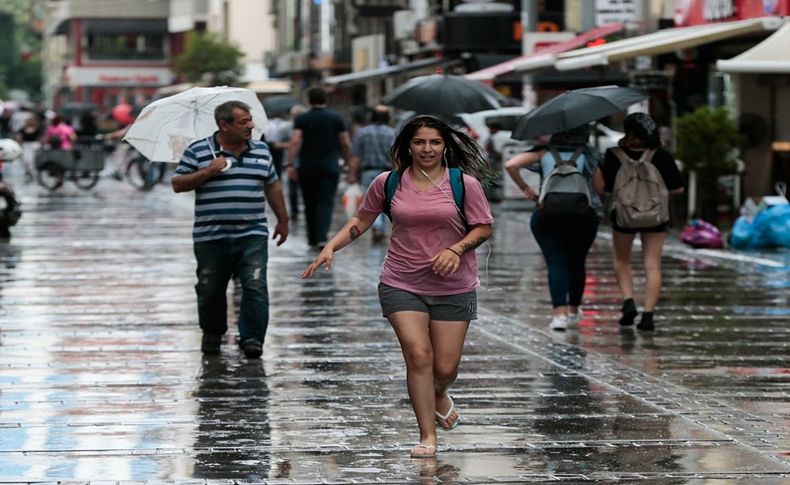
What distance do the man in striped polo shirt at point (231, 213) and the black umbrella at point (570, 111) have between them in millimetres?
1943

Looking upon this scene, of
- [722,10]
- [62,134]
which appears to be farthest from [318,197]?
[62,134]

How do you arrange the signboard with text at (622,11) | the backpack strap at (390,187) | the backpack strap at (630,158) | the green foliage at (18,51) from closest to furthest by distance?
the backpack strap at (390,187)
the backpack strap at (630,158)
the signboard with text at (622,11)
the green foliage at (18,51)

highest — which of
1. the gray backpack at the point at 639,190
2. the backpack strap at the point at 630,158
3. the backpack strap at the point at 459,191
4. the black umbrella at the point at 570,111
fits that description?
the black umbrella at the point at 570,111

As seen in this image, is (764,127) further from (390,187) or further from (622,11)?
(390,187)

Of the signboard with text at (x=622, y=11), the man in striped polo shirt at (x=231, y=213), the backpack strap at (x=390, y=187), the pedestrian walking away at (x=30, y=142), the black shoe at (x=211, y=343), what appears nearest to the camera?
the backpack strap at (x=390, y=187)

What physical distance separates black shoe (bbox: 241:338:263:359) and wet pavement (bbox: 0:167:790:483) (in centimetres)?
10

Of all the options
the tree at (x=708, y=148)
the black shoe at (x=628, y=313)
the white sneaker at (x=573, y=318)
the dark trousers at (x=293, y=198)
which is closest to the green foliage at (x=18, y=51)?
the dark trousers at (x=293, y=198)

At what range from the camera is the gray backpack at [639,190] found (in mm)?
13773

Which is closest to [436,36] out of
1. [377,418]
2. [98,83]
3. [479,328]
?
[479,328]

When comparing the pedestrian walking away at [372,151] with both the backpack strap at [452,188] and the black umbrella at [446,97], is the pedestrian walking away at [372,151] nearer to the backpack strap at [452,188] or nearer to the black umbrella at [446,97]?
the black umbrella at [446,97]

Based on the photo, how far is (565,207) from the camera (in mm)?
13688

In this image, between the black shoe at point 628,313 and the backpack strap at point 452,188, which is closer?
A: the backpack strap at point 452,188

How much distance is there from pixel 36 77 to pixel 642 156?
160 meters

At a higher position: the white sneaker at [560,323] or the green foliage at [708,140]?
the green foliage at [708,140]
